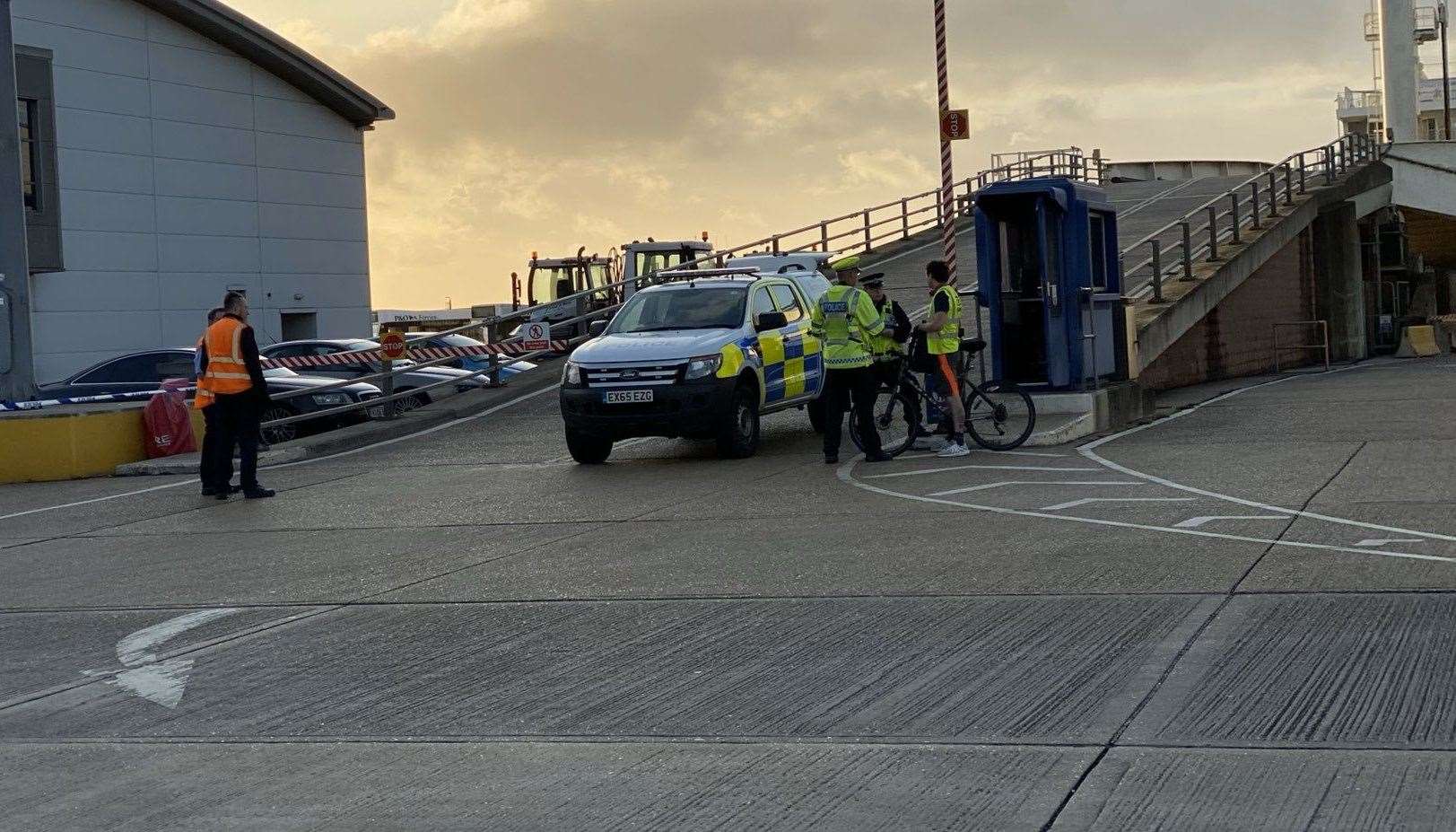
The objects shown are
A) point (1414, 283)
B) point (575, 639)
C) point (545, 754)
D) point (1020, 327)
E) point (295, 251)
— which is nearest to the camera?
point (545, 754)

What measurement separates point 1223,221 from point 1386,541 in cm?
2337

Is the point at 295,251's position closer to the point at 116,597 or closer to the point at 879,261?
the point at 879,261

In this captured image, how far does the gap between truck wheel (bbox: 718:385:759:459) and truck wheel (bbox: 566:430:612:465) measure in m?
1.20

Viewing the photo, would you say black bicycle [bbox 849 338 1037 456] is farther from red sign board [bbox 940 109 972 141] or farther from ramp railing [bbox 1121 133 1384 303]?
ramp railing [bbox 1121 133 1384 303]

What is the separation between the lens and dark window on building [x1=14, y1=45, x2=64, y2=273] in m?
37.1

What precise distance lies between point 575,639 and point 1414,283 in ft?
191

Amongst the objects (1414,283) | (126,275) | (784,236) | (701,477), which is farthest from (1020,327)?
(1414,283)

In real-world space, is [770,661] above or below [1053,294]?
below

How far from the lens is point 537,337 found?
2942 cm

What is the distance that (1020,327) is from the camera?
784 inches

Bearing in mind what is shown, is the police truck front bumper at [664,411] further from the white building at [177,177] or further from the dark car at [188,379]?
the white building at [177,177]

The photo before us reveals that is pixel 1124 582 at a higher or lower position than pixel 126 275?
lower

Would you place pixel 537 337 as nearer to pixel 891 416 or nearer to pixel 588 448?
pixel 588 448

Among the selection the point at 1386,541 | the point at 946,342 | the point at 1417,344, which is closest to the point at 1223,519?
the point at 1386,541
